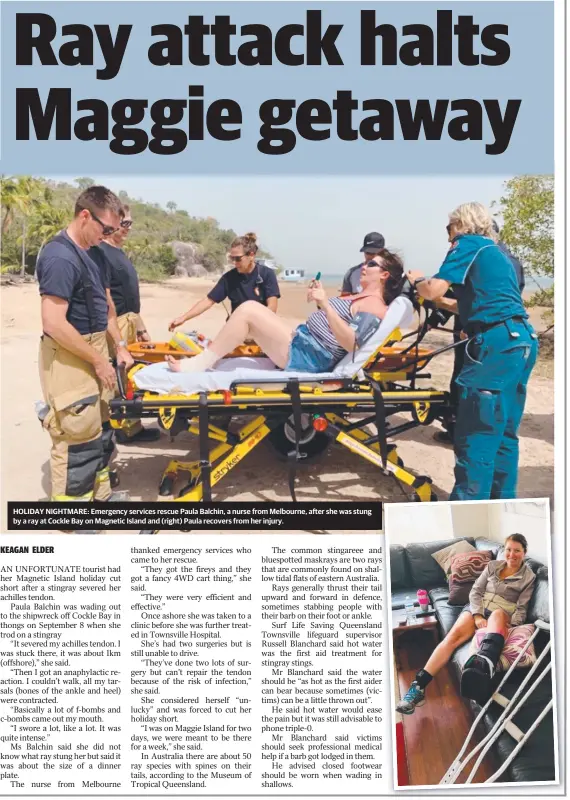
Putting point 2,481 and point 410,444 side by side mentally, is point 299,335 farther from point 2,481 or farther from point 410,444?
point 2,481

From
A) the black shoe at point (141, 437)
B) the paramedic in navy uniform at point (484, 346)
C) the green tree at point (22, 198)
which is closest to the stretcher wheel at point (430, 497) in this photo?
the paramedic in navy uniform at point (484, 346)

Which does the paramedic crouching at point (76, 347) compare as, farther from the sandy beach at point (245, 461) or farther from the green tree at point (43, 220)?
the green tree at point (43, 220)

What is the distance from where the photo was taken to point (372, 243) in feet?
14.9

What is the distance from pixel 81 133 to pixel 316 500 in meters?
2.43

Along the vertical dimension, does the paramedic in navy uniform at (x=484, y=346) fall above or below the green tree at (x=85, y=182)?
below

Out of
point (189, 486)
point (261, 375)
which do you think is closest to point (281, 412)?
point (261, 375)

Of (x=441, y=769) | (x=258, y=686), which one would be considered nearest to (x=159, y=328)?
(x=258, y=686)

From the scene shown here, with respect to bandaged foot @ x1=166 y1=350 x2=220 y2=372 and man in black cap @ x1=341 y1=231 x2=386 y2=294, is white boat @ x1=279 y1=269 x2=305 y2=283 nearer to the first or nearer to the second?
man in black cap @ x1=341 y1=231 x2=386 y2=294

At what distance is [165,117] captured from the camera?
3.39m

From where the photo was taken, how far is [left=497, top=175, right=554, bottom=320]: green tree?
3613mm

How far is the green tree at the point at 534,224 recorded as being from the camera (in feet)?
11.9

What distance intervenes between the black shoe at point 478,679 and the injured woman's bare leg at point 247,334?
2.03 m

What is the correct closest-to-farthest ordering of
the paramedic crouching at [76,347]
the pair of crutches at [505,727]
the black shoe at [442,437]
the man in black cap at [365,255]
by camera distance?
the pair of crutches at [505,727] → the paramedic crouching at [76,347] → the man in black cap at [365,255] → the black shoe at [442,437]

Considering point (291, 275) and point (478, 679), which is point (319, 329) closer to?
point (291, 275)
